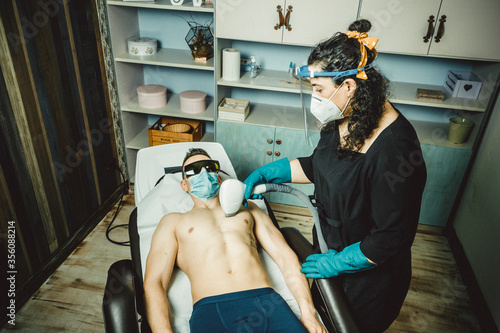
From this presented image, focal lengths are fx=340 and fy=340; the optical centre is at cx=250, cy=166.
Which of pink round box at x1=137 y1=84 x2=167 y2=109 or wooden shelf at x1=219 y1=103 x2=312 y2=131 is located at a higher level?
pink round box at x1=137 y1=84 x2=167 y2=109

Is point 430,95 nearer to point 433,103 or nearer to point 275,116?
point 433,103

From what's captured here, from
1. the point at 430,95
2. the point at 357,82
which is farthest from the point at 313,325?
the point at 430,95

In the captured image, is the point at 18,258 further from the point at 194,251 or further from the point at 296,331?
the point at 296,331

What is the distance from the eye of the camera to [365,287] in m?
1.39

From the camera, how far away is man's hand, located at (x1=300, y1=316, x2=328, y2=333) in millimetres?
1397

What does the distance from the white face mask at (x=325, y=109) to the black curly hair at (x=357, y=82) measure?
2.5 inches

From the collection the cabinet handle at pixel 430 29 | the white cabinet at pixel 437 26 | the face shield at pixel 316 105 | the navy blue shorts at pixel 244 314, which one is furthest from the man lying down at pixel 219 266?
the cabinet handle at pixel 430 29

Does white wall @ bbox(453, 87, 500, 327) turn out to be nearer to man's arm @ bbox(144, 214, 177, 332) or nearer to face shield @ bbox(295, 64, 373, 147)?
face shield @ bbox(295, 64, 373, 147)

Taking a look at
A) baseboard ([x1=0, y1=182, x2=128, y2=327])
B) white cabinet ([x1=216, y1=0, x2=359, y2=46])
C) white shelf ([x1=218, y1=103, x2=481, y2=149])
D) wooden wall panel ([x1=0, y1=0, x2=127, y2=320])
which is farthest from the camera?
white shelf ([x1=218, y1=103, x2=481, y2=149])

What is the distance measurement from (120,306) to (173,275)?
433 mm

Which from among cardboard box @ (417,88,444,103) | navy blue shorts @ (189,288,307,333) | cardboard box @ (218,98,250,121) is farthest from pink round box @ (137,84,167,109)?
cardboard box @ (417,88,444,103)

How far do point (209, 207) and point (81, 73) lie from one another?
140 cm

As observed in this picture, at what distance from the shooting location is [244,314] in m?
1.35

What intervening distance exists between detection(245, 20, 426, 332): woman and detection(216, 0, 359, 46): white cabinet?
3.62 ft
